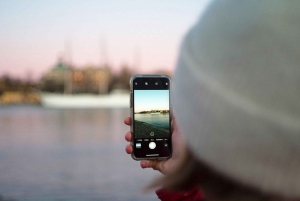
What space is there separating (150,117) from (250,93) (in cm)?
68

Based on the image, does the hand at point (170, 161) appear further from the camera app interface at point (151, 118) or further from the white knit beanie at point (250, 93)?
the white knit beanie at point (250, 93)

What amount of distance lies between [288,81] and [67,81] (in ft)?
155

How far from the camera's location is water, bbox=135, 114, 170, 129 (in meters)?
1.09

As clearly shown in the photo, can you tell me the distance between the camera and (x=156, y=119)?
1108 millimetres

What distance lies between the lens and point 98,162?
11227 millimetres

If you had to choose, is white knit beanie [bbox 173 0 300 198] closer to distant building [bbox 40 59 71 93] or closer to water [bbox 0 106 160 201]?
water [bbox 0 106 160 201]

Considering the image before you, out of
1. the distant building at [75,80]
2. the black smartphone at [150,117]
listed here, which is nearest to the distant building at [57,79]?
the distant building at [75,80]

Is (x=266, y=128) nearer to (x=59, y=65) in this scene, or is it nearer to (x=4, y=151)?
(x=4, y=151)

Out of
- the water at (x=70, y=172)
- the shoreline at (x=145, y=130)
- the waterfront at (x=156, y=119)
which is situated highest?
the waterfront at (x=156, y=119)

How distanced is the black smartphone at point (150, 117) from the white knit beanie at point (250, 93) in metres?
0.51

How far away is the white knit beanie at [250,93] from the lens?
465mm

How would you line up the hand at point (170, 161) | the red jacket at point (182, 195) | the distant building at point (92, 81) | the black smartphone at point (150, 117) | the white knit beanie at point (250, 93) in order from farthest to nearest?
the distant building at point (92, 81) → the black smartphone at point (150, 117) → the hand at point (170, 161) → the red jacket at point (182, 195) → the white knit beanie at point (250, 93)

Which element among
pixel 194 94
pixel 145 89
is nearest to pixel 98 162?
pixel 145 89

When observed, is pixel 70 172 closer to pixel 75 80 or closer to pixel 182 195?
pixel 182 195
